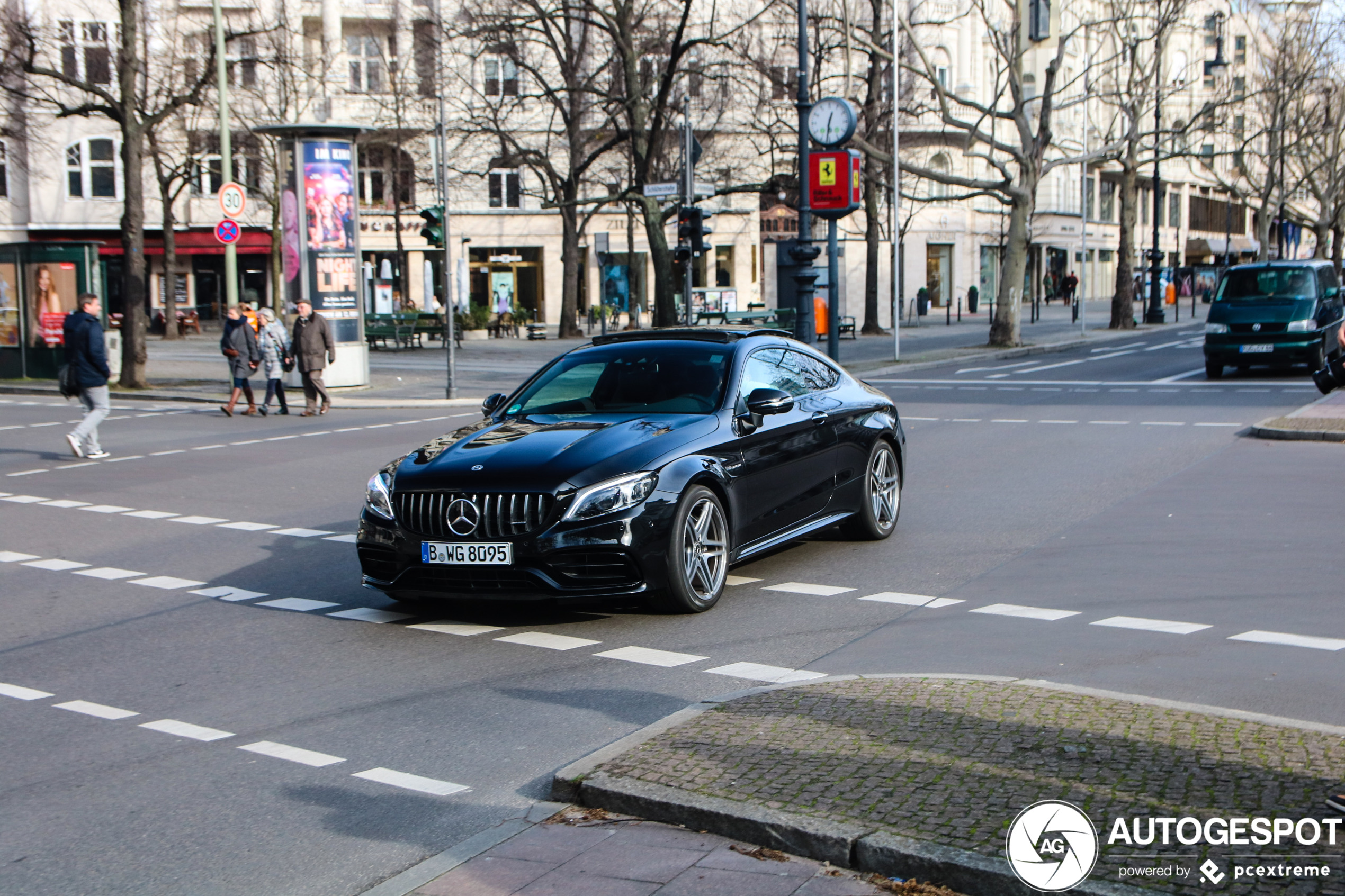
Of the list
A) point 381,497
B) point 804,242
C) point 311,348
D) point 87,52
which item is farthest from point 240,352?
point 87,52

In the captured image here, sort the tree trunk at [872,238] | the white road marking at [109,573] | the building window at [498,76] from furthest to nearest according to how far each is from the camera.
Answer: the building window at [498,76] → the tree trunk at [872,238] → the white road marking at [109,573]

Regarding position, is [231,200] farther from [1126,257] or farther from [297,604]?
[1126,257]

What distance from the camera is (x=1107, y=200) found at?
81.0m

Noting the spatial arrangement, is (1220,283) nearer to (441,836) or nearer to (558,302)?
(441,836)

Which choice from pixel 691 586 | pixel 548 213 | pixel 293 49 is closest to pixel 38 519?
pixel 691 586

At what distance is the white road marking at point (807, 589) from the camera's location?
829 centimetres

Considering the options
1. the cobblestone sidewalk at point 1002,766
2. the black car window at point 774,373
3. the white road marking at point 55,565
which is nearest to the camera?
the cobblestone sidewalk at point 1002,766

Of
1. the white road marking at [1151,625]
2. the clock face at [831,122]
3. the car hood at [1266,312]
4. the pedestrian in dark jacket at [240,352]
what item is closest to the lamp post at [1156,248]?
the car hood at [1266,312]

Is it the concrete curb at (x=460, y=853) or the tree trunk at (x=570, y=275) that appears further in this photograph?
the tree trunk at (x=570, y=275)

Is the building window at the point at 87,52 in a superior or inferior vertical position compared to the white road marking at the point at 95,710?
superior

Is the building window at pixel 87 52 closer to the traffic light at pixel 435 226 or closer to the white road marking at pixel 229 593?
the traffic light at pixel 435 226

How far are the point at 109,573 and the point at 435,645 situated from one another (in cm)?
344

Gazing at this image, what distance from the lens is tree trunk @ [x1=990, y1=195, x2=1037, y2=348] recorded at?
35.2 meters

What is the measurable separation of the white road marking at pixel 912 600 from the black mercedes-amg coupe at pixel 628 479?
2.52ft
